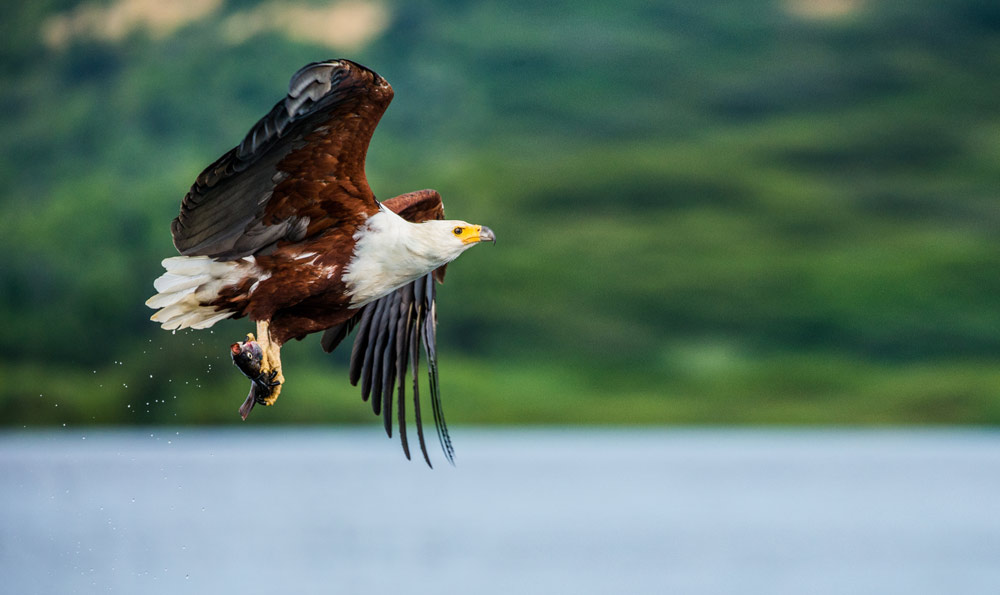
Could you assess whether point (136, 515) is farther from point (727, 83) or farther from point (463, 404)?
point (727, 83)

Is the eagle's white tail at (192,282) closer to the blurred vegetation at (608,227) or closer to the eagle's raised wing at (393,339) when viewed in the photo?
the eagle's raised wing at (393,339)

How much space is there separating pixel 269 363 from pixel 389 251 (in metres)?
0.82

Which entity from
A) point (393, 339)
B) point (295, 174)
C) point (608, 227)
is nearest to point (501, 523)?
point (393, 339)

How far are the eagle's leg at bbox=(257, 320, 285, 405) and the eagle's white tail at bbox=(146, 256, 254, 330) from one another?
11.2 inches

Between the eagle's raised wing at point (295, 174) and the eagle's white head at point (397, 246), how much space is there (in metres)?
0.10

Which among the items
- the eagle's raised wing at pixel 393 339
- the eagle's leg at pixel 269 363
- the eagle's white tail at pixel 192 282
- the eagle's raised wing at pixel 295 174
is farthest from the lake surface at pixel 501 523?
the eagle's raised wing at pixel 295 174

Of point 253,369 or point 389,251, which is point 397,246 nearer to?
point 389,251

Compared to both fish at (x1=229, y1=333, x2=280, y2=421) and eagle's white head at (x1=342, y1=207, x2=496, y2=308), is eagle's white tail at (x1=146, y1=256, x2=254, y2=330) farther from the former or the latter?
eagle's white head at (x1=342, y1=207, x2=496, y2=308)

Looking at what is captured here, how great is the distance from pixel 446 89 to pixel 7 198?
23.9m

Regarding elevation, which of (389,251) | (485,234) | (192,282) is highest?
(485,234)

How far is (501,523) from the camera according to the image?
21.1 meters

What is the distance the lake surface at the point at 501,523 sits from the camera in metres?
16.2

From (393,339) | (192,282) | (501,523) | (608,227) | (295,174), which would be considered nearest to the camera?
(295,174)

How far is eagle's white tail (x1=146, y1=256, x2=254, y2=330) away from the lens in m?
6.57
